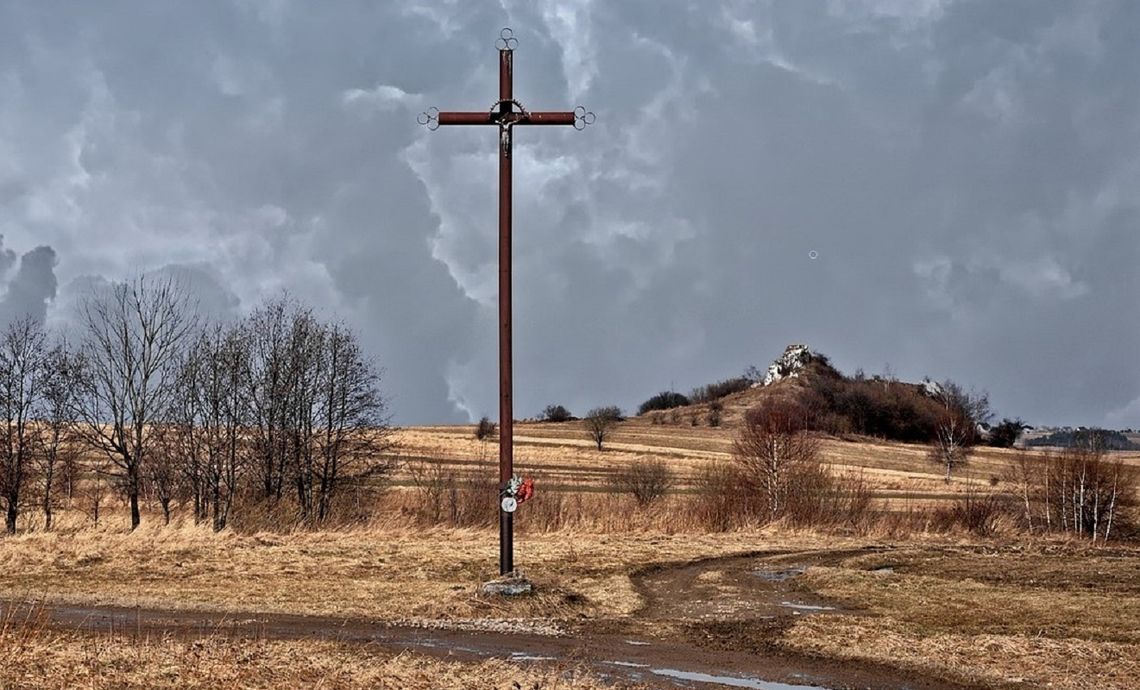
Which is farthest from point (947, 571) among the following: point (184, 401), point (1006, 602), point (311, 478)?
point (184, 401)

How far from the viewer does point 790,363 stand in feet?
463

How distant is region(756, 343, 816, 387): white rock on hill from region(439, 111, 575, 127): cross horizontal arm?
412 feet

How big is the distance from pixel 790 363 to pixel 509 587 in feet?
424

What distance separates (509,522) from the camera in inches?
633

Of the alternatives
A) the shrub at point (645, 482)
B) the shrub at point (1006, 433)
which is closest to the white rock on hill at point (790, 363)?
the shrub at point (1006, 433)

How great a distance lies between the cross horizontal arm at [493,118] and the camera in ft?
52.5

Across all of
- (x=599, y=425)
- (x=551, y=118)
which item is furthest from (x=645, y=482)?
(x=599, y=425)

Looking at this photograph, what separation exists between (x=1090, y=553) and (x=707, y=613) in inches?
657

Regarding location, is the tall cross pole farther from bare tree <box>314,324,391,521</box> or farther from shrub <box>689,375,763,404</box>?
shrub <box>689,375,763,404</box>

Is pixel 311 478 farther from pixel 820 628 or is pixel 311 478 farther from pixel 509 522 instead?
pixel 820 628

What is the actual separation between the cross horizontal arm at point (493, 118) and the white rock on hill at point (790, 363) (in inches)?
4939

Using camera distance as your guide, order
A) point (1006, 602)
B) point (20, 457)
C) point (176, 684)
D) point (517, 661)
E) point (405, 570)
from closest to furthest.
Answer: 1. point (176, 684)
2. point (517, 661)
3. point (1006, 602)
4. point (405, 570)
5. point (20, 457)

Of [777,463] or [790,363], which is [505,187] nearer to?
[777,463]

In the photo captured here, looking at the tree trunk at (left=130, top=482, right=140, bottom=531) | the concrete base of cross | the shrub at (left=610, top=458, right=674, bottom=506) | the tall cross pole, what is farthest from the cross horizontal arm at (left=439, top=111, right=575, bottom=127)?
the shrub at (left=610, top=458, right=674, bottom=506)
